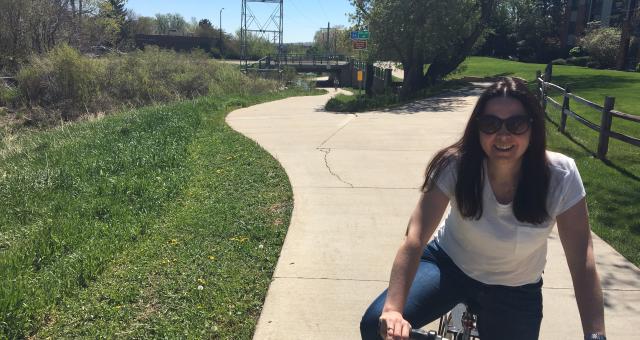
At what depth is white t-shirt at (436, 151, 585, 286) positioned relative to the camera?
238 cm

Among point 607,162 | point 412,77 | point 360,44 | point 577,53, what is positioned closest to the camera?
point 607,162

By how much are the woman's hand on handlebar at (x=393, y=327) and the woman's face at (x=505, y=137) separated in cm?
82

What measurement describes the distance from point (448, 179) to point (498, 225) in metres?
0.29

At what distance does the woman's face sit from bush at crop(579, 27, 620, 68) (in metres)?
37.4

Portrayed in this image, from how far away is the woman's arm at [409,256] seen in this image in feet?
6.72

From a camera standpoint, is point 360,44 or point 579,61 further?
point 579,61

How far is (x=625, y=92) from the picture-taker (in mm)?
18000

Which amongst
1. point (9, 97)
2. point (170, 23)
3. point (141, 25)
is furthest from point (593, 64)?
point (170, 23)

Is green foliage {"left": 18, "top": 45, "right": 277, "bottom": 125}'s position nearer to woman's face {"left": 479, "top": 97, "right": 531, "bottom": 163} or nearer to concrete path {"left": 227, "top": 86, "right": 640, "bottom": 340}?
concrete path {"left": 227, "top": 86, "right": 640, "bottom": 340}

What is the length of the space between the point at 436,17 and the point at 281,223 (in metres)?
14.9

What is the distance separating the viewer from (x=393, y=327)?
6.52 feet

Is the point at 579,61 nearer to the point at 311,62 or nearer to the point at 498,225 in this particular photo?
the point at 311,62

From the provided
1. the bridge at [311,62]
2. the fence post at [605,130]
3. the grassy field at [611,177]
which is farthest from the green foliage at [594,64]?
the fence post at [605,130]

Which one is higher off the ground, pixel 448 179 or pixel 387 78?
pixel 448 179
